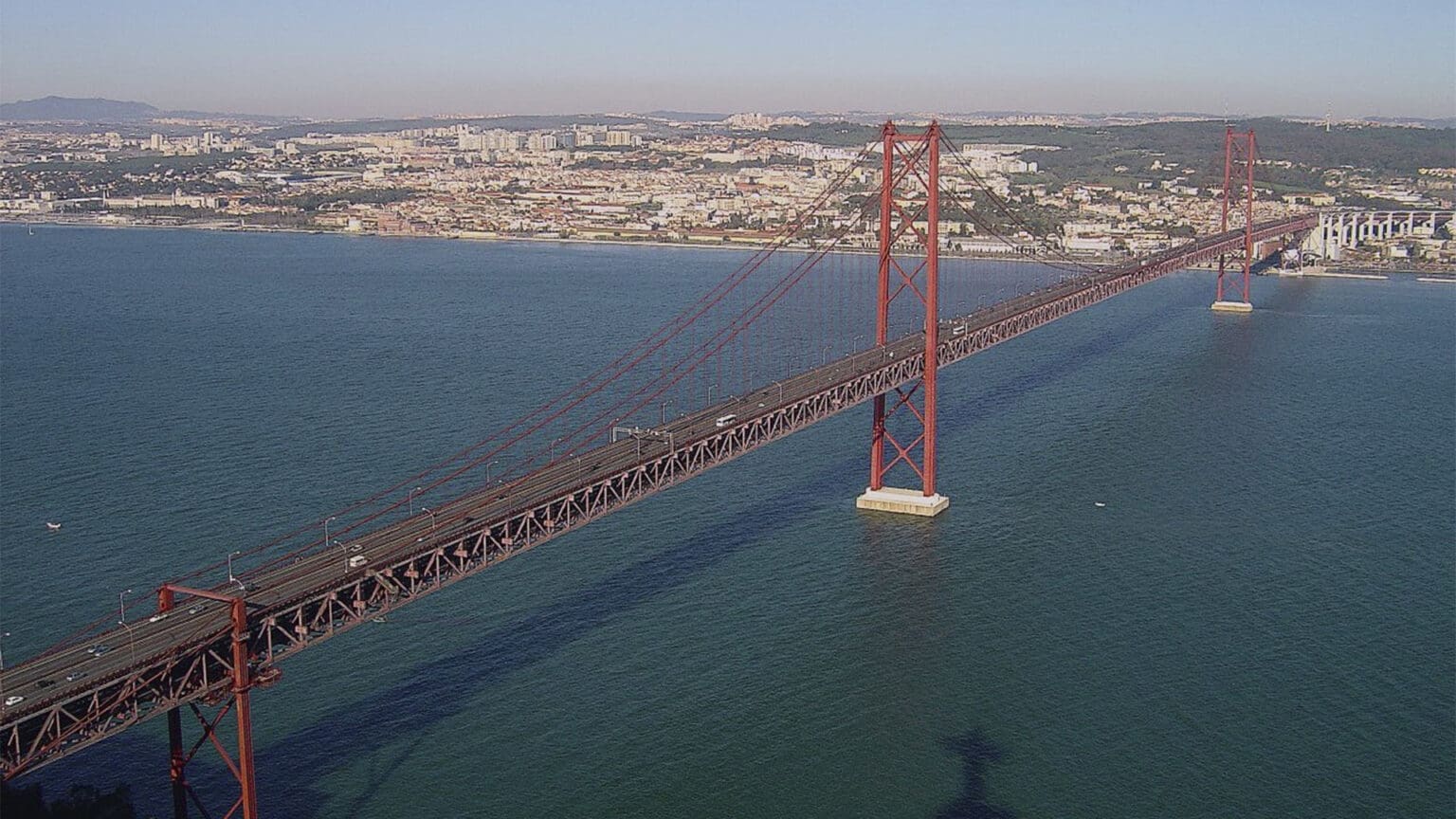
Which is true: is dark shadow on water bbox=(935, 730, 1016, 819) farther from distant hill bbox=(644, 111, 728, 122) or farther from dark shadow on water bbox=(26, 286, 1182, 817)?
distant hill bbox=(644, 111, 728, 122)

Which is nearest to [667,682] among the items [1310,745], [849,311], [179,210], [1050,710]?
[1050,710]

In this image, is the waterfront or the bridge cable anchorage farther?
the bridge cable anchorage

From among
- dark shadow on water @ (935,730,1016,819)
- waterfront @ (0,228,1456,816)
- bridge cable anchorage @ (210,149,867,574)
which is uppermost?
bridge cable anchorage @ (210,149,867,574)

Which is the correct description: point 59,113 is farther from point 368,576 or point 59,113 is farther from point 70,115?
point 368,576

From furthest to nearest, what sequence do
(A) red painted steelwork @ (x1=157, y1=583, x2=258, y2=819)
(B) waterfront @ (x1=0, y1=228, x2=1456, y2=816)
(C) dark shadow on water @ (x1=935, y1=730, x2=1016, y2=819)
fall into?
(B) waterfront @ (x1=0, y1=228, x2=1456, y2=816)
(C) dark shadow on water @ (x1=935, y1=730, x2=1016, y2=819)
(A) red painted steelwork @ (x1=157, y1=583, x2=258, y2=819)

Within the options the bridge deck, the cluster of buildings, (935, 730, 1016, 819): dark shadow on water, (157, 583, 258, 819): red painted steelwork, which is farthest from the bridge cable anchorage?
the cluster of buildings

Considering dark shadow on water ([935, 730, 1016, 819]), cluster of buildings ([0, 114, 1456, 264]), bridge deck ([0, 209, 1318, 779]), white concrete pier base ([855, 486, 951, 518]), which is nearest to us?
bridge deck ([0, 209, 1318, 779])

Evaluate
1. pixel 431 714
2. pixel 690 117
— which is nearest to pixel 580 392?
pixel 431 714
